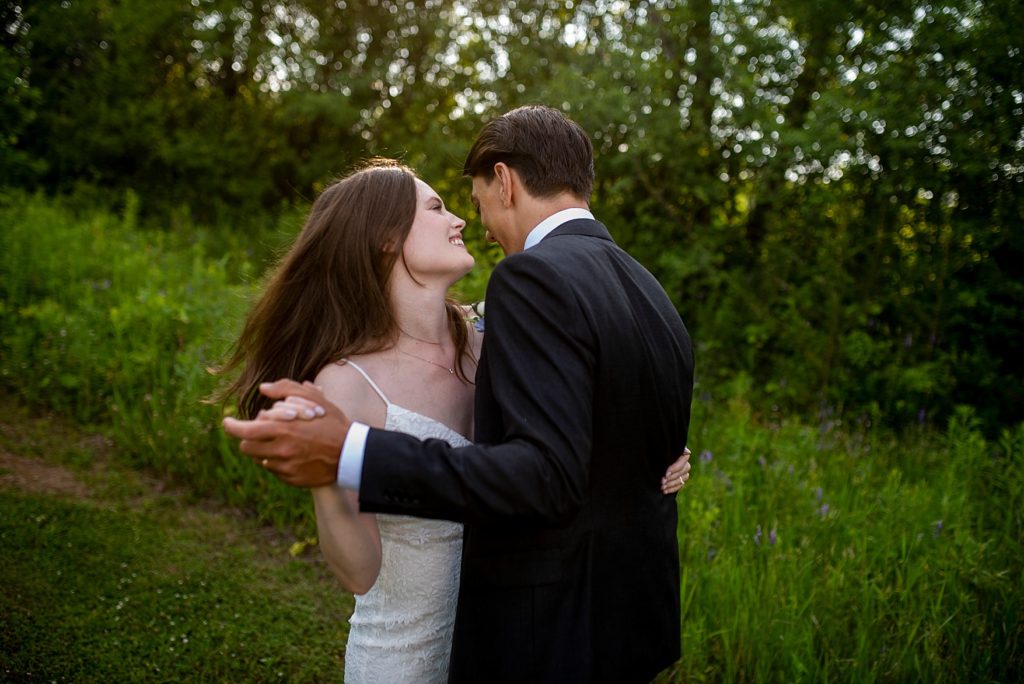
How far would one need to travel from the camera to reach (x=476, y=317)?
8.87ft

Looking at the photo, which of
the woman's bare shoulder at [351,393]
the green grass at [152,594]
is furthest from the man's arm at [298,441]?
the green grass at [152,594]

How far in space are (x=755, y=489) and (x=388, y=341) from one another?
3109 mm

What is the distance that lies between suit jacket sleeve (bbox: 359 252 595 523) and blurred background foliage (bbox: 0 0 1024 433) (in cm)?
472

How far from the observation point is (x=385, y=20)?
40.0ft

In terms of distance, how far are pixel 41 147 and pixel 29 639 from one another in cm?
1015

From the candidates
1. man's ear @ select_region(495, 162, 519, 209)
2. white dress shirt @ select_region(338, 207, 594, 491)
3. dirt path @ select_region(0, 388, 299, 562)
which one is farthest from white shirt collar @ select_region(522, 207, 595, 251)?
dirt path @ select_region(0, 388, 299, 562)

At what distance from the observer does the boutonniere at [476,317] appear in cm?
255

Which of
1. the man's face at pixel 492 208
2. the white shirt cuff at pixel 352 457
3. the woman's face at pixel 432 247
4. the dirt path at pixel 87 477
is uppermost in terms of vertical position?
the man's face at pixel 492 208

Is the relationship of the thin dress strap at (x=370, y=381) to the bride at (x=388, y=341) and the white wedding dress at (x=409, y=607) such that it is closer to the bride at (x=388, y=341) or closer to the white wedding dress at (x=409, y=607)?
the bride at (x=388, y=341)

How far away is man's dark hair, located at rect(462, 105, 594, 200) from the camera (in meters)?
2.17

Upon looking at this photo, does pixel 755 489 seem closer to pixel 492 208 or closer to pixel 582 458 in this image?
pixel 492 208

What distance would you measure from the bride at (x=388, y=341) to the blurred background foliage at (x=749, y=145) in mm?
4077

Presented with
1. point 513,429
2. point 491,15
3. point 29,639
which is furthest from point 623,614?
point 491,15

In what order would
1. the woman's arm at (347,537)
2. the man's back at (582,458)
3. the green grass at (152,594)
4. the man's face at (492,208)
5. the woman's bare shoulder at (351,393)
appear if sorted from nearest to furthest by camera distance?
1. the man's back at (582,458)
2. the woman's arm at (347,537)
3. the woman's bare shoulder at (351,393)
4. the man's face at (492,208)
5. the green grass at (152,594)
